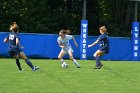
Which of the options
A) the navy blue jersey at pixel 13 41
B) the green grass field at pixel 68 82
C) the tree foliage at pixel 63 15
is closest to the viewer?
the green grass field at pixel 68 82

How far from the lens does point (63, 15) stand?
41.5 metres

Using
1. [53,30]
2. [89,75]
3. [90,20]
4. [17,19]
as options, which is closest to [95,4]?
[90,20]

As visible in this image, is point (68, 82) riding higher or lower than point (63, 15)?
higher

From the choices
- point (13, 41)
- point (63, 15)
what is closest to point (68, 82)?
point (13, 41)

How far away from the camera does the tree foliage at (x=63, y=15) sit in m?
39.3

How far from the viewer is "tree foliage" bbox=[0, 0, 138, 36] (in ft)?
129

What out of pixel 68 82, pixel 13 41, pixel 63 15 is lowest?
pixel 63 15

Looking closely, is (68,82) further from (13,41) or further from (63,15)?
(63,15)

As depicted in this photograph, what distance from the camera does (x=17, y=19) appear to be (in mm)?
39156

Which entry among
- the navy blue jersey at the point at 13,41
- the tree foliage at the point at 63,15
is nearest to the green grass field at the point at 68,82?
the navy blue jersey at the point at 13,41

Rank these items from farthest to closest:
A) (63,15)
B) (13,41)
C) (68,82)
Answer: (63,15)
(13,41)
(68,82)

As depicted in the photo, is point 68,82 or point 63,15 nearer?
point 68,82

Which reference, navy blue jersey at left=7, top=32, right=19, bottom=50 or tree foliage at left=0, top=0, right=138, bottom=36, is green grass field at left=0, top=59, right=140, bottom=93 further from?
tree foliage at left=0, top=0, right=138, bottom=36

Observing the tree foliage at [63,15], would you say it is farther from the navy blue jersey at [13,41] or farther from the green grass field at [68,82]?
the green grass field at [68,82]
